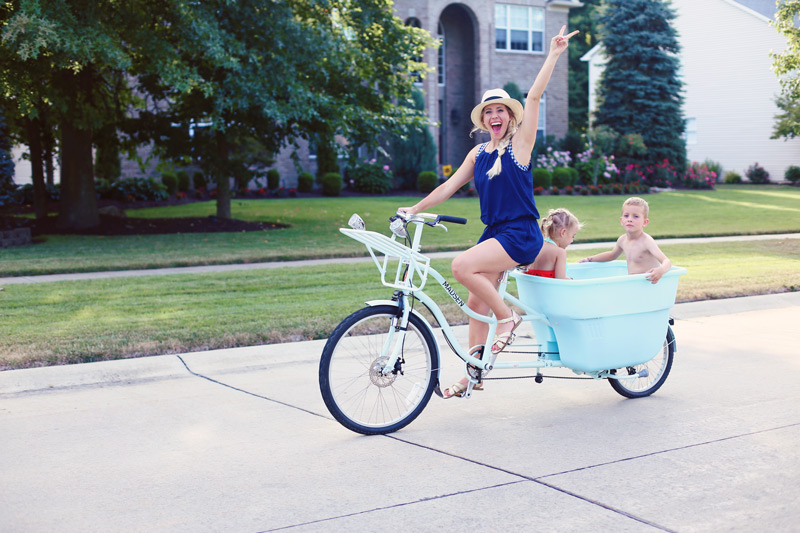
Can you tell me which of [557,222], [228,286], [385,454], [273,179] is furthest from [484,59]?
[385,454]

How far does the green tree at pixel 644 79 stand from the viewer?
3550 cm

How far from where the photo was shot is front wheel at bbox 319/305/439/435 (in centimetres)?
474

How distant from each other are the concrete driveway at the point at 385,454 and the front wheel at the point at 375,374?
0.14 metres

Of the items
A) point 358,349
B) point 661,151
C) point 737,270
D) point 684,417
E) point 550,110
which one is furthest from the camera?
point 550,110

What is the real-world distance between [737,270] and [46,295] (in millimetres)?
9041

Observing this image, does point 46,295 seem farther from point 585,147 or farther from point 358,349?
point 585,147

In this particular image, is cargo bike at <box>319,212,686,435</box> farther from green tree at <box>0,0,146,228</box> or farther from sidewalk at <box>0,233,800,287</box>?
green tree at <box>0,0,146,228</box>

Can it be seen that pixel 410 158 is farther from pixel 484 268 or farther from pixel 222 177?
pixel 484 268

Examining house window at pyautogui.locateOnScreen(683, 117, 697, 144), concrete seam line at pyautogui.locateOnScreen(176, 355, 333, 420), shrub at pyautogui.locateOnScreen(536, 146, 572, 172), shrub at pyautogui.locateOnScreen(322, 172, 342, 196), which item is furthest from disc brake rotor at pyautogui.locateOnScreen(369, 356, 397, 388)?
house window at pyautogui.locateOnScreen(683, 117, 697, 144)

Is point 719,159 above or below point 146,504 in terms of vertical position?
above

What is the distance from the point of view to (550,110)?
38812mm

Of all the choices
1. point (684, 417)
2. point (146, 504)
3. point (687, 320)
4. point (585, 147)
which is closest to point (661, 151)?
point (585, 147)

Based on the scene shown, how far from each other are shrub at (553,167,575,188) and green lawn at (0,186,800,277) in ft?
10.2

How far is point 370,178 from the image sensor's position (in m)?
31.0
